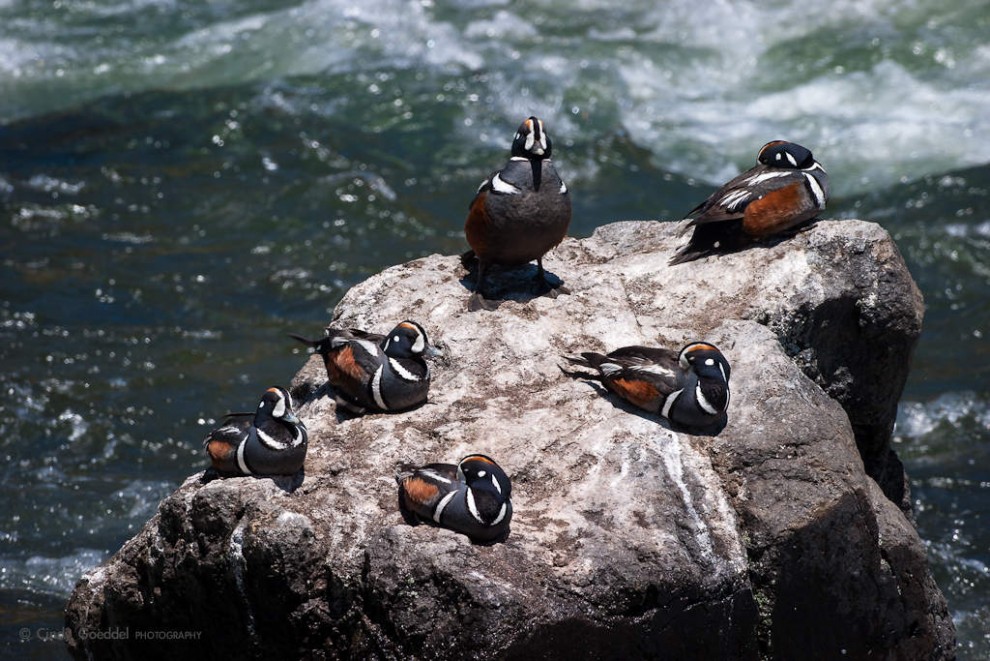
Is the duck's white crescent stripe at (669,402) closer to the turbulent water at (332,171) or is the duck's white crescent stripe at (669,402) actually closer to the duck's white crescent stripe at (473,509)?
the duck's white crescent stripe at (473,509)

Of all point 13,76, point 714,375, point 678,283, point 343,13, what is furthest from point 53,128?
point 714,375

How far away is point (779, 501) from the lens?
205 inches

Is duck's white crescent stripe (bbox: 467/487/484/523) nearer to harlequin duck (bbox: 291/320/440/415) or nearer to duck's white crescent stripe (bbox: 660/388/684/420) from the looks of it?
harlequin duck (bbox: 291/320/440/415)

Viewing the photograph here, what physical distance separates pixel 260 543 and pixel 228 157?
9.01m

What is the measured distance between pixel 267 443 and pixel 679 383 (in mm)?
1774

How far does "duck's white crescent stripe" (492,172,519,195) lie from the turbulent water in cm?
357

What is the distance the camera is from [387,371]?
222 inches

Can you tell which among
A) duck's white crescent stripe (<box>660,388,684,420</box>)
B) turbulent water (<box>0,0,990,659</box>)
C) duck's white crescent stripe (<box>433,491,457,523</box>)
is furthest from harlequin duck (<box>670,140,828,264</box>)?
turbulent water (<box>0,0,990,659</box>)

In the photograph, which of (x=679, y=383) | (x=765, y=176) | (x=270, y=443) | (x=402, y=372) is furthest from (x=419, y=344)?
(x=765, y=176)

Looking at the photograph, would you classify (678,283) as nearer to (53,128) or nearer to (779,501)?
(779,501)

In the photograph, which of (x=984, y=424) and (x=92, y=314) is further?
(x=92, y=314)

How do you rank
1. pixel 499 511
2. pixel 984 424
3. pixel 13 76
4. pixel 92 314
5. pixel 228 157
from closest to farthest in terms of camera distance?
pixel 499 511, pixel 984 424, pixel 92 314, pixel 228 157, pixel 13 76

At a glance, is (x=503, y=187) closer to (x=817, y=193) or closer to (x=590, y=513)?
(x=817, y=193)

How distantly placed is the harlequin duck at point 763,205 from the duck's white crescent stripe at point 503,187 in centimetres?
98
